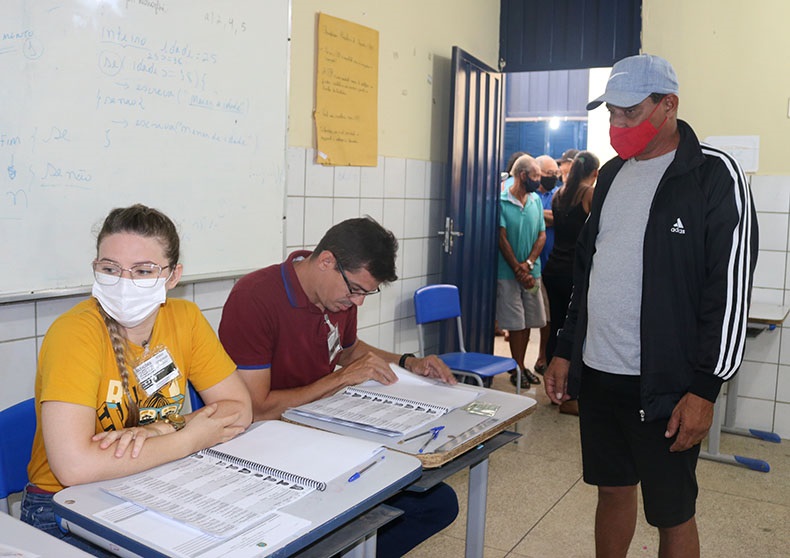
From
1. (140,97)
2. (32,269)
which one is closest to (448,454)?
(32,269)

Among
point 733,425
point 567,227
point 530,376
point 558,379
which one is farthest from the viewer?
point 530,376

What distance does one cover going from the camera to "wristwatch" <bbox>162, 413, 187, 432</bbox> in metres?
1.46

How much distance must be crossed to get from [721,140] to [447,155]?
1.56 metres

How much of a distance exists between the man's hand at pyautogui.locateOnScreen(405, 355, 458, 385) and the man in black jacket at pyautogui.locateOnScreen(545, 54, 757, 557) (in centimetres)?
36

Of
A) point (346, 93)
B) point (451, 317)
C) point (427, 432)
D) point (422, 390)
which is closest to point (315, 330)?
point (422, 390)

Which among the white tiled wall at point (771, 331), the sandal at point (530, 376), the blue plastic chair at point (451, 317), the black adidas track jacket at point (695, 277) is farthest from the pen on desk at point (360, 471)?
the sandal at point (530, 376)

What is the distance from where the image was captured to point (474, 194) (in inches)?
173

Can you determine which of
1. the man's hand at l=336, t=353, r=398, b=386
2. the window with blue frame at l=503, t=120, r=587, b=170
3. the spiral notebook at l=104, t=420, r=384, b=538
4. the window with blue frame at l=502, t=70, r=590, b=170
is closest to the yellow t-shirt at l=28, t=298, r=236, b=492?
the spiral notebook at l=104, t=420, r=384, b=538

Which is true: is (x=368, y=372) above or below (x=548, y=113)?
below

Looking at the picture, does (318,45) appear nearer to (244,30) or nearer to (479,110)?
(244,30)

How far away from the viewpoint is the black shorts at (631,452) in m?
1.89

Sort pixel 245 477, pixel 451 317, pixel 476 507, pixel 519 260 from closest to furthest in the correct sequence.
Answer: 1. pixel 245 477
2. pixel 476 507
3. pixel 451 317
4. pixel 519 260

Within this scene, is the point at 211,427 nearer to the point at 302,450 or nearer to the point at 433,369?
the point at 302,450

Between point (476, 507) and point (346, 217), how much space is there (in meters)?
1.79
